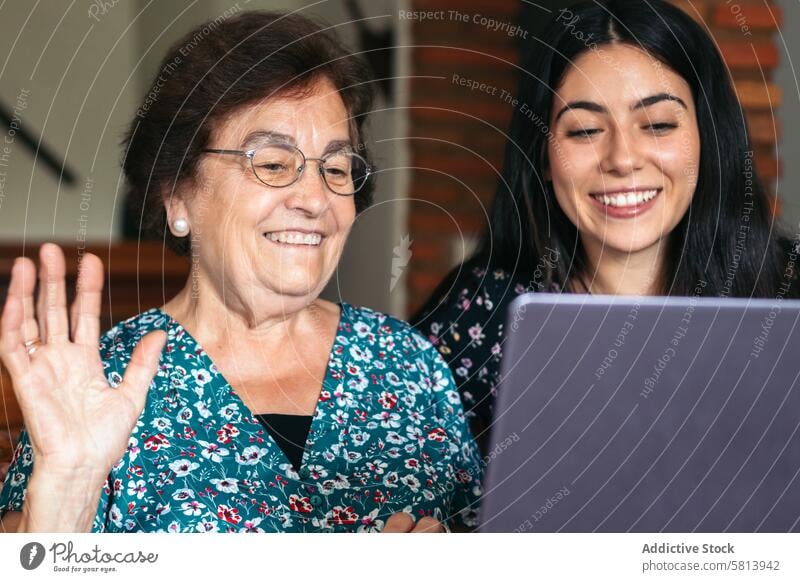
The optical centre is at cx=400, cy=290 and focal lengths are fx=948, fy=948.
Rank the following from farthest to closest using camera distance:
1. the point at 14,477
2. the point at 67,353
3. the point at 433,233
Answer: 1. the point at 433,233
2. the point at 14,477
3. the point at 67,353

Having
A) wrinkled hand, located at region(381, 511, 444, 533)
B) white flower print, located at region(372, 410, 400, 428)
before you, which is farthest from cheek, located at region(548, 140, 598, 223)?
wrinkled hand, located at region(381, 511, 444, 533)

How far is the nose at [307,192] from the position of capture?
1.06 metres

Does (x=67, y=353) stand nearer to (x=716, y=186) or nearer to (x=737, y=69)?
(x=716, y=186)

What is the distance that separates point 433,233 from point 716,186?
99 cm

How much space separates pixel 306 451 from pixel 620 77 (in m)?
0.62

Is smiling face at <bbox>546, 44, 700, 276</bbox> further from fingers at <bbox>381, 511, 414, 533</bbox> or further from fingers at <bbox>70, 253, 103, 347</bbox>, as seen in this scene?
fingers at <bbox>70, 253, 103, 347</bbox>

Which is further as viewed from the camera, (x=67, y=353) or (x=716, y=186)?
(x=716, y=186)

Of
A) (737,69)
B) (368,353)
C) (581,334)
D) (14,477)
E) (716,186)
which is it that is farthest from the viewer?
(737,69)

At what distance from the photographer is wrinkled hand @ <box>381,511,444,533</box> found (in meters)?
1.00

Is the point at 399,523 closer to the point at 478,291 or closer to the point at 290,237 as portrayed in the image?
A: the point at 290,237

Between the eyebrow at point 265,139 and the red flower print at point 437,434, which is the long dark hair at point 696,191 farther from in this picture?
the eyebrow at point 265,139

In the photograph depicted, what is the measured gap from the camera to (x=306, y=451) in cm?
107

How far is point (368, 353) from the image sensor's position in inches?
46.6

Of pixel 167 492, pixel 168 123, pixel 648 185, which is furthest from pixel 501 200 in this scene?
pixel 167 492
